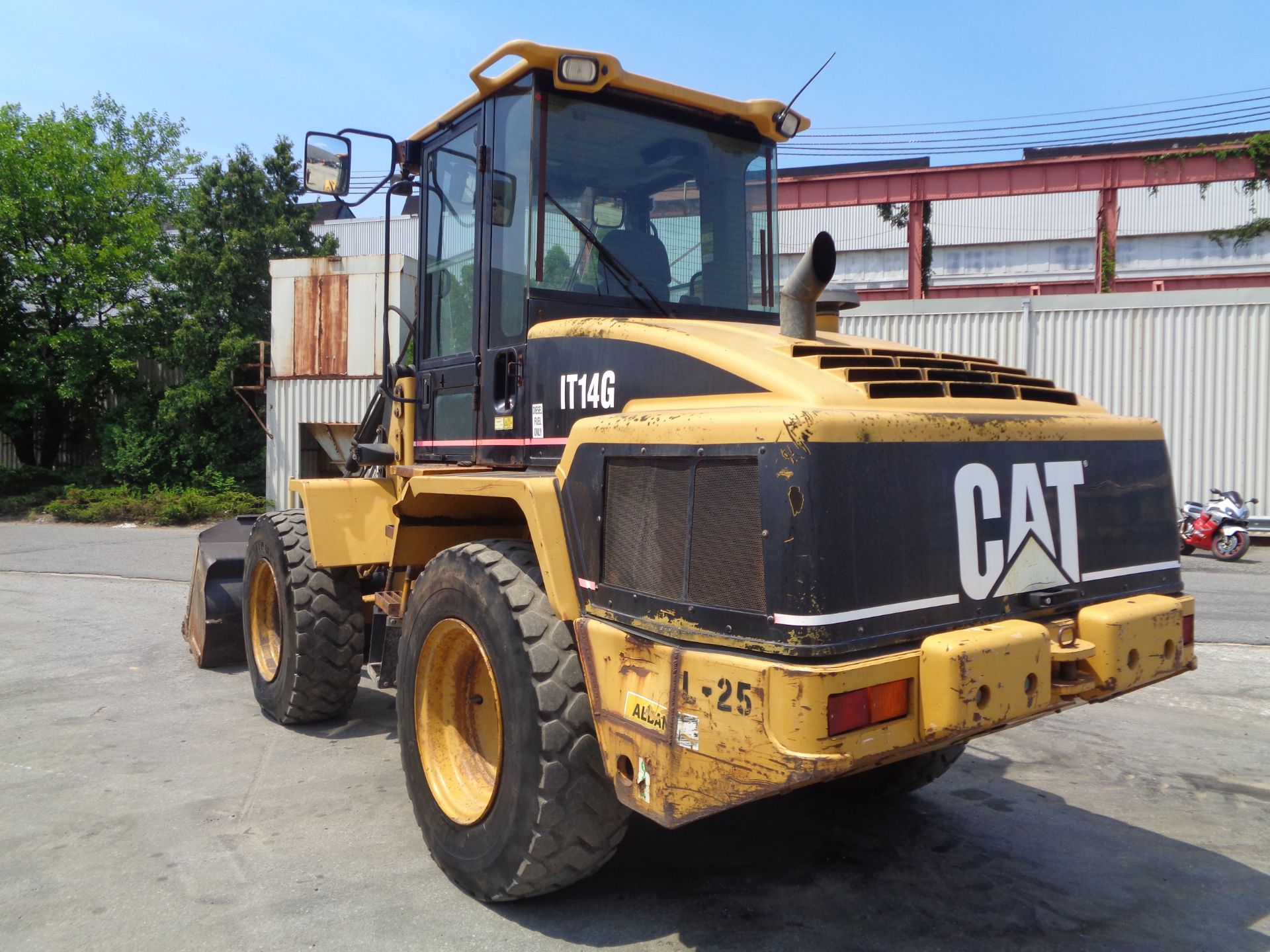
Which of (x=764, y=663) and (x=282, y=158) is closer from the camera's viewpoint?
(x=764, y=663)

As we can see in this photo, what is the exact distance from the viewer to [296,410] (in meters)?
20.6

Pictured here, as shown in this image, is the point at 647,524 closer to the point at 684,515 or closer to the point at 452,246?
the point at 684,515

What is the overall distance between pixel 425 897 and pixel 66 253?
78.0 ft

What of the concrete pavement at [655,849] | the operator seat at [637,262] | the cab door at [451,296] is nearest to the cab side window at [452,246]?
the cab door at [451,296]

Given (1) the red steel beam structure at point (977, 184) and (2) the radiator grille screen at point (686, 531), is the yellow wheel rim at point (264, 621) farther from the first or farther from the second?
(1) the red steel beam structure at point (977, 184)

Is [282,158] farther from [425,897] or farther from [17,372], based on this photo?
[425,897]

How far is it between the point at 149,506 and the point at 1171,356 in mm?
18532

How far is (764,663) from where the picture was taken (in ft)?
8.57

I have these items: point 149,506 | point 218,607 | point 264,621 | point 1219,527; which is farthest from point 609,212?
point 149,506

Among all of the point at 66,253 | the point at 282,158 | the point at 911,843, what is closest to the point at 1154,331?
the point at 911,843

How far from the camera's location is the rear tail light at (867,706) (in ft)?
8.37

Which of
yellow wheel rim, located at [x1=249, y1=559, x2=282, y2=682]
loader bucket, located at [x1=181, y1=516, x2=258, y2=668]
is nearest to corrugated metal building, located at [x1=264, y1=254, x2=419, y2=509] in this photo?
loader bucket, located at [x1=181, y1=516, x2=258, y2=668]

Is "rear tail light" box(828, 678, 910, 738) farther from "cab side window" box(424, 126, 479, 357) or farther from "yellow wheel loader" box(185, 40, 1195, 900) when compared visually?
"cab side window" box(424, 126, 479, 357)

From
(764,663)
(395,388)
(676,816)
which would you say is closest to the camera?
(764,663)
